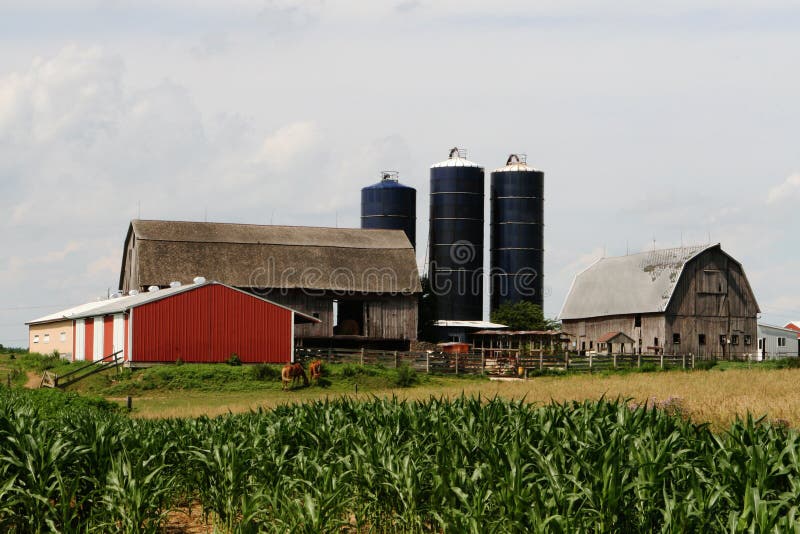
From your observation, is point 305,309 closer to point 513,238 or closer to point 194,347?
point 194,347

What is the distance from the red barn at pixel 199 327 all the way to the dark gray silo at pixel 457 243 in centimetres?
2780

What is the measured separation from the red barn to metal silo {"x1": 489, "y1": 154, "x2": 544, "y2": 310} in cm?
2989

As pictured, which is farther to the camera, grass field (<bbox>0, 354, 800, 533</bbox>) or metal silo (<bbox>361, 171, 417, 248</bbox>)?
metal silo (<bbox>361, 171, 417, 248</bbox>)

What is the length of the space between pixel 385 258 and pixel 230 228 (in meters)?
8.80

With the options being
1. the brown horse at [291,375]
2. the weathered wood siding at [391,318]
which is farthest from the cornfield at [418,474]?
the weathered wood siding at [391,318]

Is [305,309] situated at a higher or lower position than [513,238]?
lower

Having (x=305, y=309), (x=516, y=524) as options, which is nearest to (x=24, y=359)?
(x=305, y=309)

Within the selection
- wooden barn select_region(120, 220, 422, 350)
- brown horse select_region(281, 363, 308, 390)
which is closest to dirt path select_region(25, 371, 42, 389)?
wooden barn select_region(120, 220, 422, 350)

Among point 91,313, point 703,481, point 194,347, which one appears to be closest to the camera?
point 703,481

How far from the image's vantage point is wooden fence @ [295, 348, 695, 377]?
1839 inches

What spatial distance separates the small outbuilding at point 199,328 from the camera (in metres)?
43.4

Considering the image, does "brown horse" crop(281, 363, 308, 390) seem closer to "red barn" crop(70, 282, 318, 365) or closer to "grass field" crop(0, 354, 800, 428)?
"grass field" crop(0, 354, 800, 428)

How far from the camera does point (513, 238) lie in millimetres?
73250

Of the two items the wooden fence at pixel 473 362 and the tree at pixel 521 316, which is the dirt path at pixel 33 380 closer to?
the wooden fence at pixel 473 362
